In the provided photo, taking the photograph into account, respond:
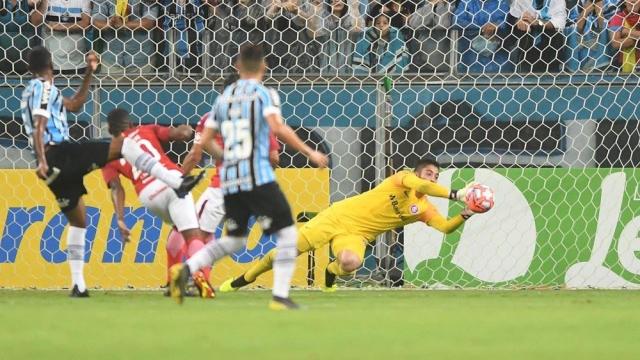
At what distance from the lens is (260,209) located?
8.57m

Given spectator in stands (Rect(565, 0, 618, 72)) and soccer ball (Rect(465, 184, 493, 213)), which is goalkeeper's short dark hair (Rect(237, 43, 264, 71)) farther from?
spectator in stands (Rect(565, 0, 618, 72))

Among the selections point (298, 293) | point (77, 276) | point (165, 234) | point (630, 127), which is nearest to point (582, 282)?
point (630, 127)

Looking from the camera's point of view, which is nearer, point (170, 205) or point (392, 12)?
point (170, 205)

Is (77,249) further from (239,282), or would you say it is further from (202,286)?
(239,282)

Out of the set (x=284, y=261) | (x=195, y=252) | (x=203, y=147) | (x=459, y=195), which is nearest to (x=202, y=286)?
(x=195, y=252)

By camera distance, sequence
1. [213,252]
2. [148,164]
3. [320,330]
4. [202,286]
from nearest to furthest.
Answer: [320,330]
[213,252]
[202,286]
[148,164]

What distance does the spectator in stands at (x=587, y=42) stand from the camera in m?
14.0

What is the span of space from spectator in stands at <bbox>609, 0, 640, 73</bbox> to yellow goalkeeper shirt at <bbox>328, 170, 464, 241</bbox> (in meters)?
2.95

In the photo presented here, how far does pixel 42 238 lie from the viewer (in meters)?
13.3

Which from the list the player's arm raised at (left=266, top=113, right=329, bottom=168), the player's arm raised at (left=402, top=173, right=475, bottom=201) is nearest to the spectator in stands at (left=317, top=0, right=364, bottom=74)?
the player's arm raised at (left=402, top=173, right=475, bottom=201)

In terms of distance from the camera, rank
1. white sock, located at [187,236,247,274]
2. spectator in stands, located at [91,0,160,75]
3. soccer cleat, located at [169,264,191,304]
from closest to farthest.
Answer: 1. soccer cleat, located at [169,264,191,304]
2. white sock, located at [187,236,247,274]
3. spectator in stands, located at [91,0,160,75]

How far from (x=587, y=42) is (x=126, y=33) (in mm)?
4750

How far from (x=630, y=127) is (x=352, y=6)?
10.1ft

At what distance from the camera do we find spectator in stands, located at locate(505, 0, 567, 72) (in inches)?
556
